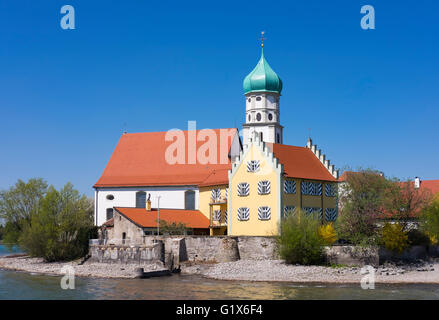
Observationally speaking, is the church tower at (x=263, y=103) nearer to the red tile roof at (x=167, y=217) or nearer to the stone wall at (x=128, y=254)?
the red tile roof at (x=167, y=217)

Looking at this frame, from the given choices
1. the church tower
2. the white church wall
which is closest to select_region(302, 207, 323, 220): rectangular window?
the white church wall

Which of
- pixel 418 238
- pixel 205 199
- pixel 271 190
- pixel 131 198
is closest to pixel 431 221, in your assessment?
pixel 418 238

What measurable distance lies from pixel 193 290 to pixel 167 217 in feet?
67.8

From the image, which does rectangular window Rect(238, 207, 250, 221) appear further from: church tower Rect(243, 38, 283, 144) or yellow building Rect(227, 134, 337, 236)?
church tower Rect(243, 38, 283, 144)

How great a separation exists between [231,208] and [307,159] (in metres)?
9.50

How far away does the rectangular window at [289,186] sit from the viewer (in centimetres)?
5450

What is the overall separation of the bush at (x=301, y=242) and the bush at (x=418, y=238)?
8884mm

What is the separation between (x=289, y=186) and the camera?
5484 centimetres

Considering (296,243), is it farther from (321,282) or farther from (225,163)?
(225,163)

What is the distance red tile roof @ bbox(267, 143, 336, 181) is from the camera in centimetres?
5666

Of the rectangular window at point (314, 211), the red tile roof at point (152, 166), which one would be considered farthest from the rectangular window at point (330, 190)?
the red tile roof at point (152, 166)

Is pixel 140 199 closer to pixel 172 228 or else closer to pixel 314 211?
pixel 172 228
